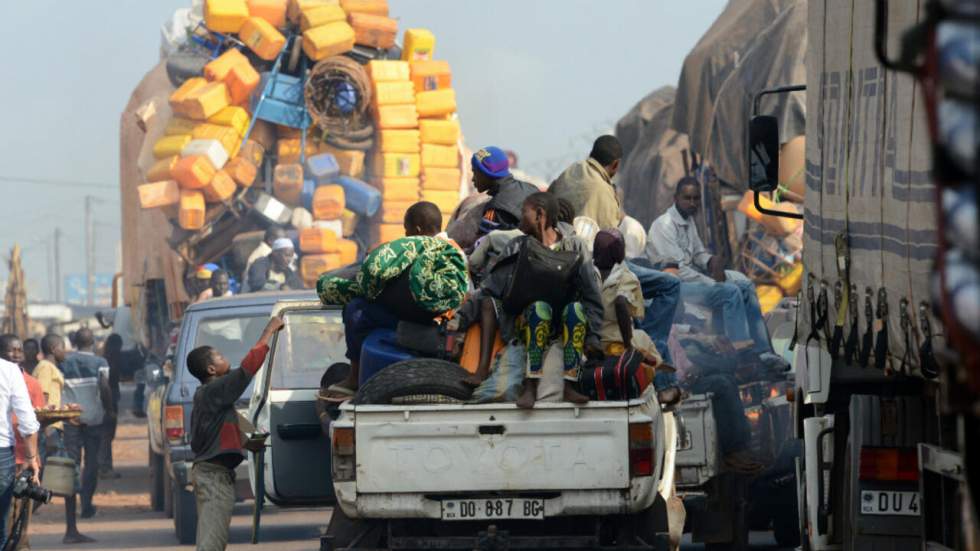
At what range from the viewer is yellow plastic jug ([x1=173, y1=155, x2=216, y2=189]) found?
837 inches

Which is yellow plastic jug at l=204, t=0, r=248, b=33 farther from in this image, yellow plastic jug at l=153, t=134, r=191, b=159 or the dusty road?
the dusty road

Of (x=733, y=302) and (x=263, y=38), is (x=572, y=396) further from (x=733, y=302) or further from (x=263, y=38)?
(x=263, y=38)

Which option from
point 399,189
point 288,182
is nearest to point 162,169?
point 288,182

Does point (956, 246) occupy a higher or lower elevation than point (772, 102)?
lower

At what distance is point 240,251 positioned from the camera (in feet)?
72.1

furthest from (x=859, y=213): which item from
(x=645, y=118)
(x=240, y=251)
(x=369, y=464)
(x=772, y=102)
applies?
(x=645, y=118)

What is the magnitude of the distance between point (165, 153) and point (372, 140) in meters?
2.34

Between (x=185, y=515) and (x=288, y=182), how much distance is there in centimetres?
771

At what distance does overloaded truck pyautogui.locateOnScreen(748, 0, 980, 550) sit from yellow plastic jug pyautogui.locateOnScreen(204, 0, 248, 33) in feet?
43.0

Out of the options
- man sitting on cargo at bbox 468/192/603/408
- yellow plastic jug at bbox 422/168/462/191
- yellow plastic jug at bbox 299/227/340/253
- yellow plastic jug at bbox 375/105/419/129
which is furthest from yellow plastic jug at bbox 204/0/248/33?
man sitting on cargo at bbox 468/192/603/408

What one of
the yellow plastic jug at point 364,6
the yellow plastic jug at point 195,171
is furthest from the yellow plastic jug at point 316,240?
the yellow plastic jug at point 364,6

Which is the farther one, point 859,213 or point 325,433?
point 325,433

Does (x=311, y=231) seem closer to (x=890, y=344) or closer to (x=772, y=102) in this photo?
(x=772, y=102)

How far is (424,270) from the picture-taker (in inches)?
377
